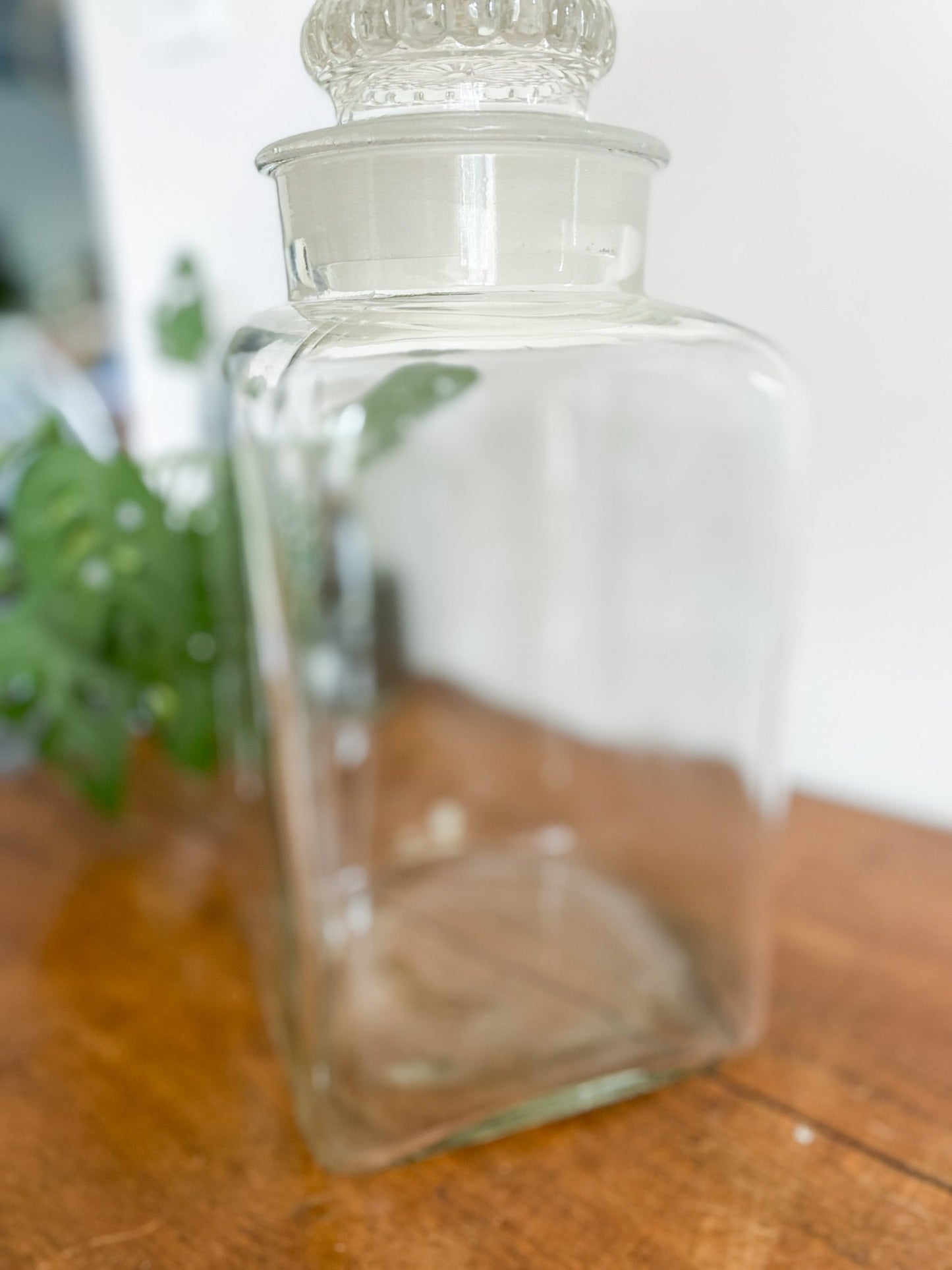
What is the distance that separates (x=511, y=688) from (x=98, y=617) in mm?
253

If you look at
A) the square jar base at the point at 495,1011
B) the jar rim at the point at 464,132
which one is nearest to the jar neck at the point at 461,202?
the jar rim at the point at 464,132

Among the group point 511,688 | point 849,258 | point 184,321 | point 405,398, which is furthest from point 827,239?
point 184,321

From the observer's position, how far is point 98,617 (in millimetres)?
583

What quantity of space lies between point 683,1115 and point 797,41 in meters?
0.44

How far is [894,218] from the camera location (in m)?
0.47

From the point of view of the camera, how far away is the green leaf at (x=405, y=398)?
46 centimetres

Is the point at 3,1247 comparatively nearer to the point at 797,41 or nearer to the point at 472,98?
the point at 472,98

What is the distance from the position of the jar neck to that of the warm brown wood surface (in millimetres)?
291

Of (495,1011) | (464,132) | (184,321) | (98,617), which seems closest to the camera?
(464,132)

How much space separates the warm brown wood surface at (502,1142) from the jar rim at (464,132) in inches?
12.8

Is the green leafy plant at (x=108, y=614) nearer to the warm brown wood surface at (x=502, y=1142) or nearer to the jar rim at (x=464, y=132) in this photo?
the warm brown wood surface at (x=502, y=1142)

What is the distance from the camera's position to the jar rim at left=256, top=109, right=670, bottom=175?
30cm

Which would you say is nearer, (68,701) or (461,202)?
(461,202)

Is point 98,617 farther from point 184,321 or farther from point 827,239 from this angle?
point 827,239
